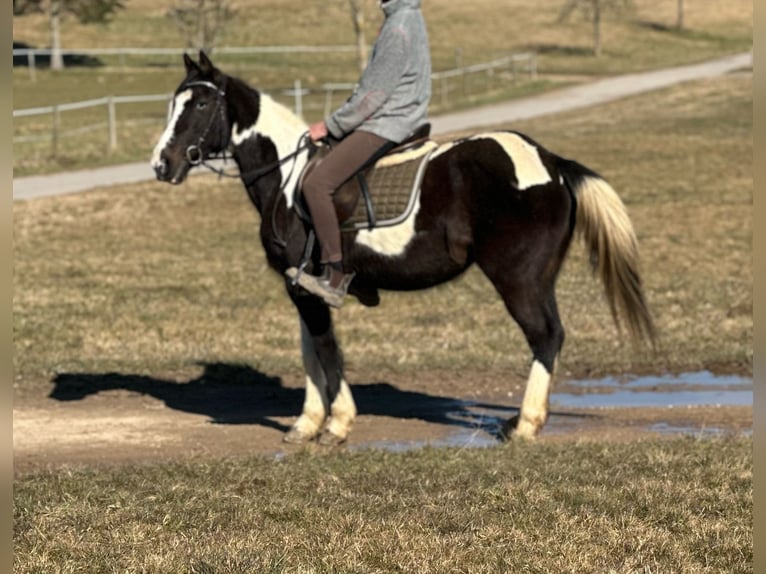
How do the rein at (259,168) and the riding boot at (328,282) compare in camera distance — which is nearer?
the riding boot at (328,282)

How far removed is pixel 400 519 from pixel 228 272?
1167 centimetres

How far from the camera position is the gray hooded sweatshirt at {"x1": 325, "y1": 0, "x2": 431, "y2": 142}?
8930 mm

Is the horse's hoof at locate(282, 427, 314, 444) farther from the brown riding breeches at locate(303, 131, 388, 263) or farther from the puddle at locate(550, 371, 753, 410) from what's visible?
the puddle at locate(550, 371, 753, 410)

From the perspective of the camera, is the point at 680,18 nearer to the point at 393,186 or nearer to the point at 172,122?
the point at 172,122

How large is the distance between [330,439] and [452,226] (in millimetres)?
1621

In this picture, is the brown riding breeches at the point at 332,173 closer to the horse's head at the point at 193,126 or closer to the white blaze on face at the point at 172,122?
the horse's head at the point at 193,126

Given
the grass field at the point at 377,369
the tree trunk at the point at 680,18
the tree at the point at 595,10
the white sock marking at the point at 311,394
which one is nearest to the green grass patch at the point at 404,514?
the grass field at the point at 377,369

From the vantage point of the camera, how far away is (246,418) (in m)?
10.5

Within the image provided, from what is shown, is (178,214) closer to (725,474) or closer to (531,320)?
(531,320)

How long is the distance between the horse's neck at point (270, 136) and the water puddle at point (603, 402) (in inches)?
78.7

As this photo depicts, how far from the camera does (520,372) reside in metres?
12.1

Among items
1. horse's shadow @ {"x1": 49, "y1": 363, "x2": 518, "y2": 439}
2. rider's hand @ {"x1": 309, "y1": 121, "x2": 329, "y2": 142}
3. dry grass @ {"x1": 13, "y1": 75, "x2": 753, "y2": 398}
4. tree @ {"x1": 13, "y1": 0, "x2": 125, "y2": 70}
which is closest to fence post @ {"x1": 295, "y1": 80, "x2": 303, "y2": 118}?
dry grass @ {"x1": 13, "y1": 75, "x2": 753, "y2": 398}

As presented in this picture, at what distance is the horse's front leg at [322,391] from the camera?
31.1 ft

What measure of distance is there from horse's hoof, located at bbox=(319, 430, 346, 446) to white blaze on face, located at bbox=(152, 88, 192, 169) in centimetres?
211
